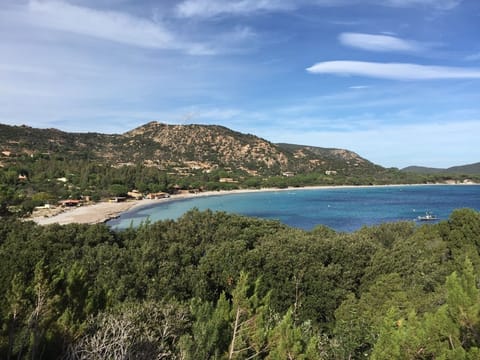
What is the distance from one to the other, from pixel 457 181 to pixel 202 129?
103282 millimetres

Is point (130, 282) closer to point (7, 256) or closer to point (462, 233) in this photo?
point (7, 256)

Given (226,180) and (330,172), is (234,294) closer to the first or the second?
(226,180)

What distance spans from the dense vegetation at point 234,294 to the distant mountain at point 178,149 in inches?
4049

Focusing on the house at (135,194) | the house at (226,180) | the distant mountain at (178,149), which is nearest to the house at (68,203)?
the house at (135,194)

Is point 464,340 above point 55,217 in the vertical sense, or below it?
above

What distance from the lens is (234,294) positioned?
764 centimetres

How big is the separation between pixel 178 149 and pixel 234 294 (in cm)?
14256

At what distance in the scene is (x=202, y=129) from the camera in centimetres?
16012

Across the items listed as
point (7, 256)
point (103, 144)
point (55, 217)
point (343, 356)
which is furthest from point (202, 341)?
point (103, 144)

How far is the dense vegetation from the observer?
5.86 metres

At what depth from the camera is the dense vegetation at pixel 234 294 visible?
231 inches

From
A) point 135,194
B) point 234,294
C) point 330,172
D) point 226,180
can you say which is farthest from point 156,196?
point 234,294

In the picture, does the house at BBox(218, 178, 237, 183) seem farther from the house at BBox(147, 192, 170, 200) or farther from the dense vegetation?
the dense vegetation

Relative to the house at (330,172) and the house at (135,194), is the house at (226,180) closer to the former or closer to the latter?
the house at (135,194)
